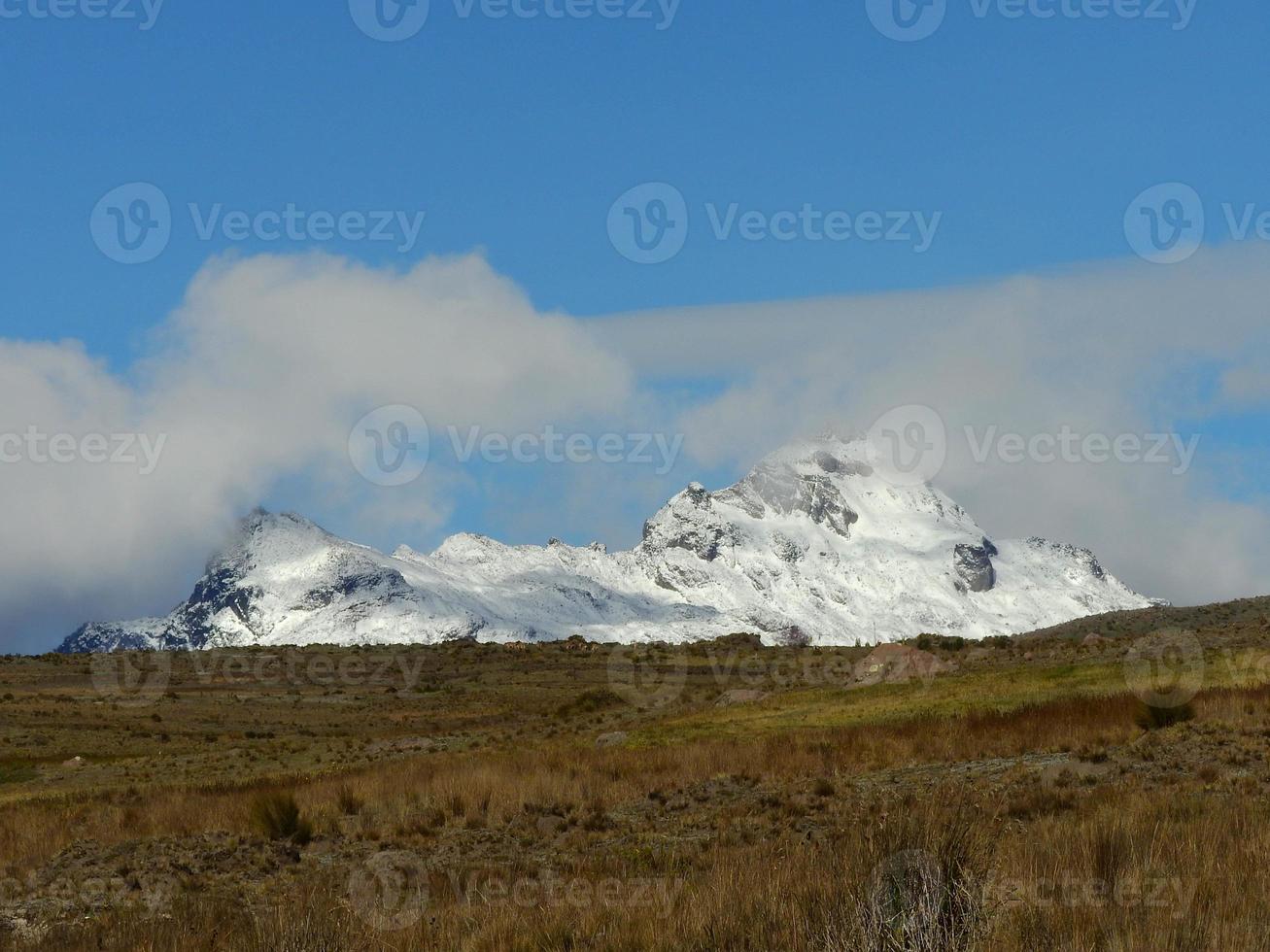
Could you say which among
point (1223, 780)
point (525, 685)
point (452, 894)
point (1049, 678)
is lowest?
point (452, 894)

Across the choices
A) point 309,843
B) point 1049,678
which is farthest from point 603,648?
point 309,843

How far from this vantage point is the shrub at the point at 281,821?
21125 mm

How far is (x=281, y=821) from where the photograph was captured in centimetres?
2127

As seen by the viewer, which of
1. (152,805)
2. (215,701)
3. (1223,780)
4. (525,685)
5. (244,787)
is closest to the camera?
(1223,780)

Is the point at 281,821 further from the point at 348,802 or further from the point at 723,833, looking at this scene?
the point at 723,833

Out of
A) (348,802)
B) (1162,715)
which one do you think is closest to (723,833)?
(348,802)

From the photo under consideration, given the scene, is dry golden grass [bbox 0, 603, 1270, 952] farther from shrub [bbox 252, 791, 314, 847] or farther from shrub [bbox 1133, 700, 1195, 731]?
shrub [bbox 1133, 700, 1195, 731]

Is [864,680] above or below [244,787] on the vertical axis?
above

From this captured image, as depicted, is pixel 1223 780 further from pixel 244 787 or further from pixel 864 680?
pixel 864 680

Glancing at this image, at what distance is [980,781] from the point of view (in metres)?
20.3

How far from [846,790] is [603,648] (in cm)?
7259

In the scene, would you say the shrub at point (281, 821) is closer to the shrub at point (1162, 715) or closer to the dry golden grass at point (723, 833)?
the dry golden grass at point (723, 833)

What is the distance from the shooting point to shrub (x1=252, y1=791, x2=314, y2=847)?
2112 cm

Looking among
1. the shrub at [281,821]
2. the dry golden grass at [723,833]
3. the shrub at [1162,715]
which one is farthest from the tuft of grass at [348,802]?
the shrub at [1162,715]
